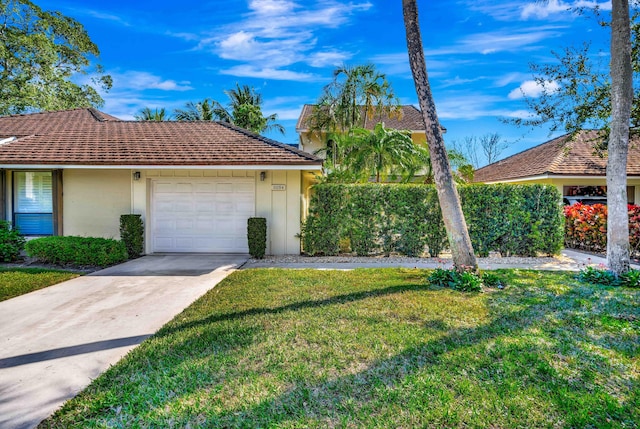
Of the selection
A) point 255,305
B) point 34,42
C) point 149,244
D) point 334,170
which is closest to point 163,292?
point 255,305

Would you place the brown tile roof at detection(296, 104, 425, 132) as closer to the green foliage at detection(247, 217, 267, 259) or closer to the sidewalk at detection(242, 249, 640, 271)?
the green foliage at detection(247, 217, 267, 259)

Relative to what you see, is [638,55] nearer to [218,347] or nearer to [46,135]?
[218,347]

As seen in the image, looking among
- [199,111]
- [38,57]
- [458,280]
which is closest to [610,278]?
[458,280]

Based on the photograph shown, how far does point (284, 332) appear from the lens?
4480 mm

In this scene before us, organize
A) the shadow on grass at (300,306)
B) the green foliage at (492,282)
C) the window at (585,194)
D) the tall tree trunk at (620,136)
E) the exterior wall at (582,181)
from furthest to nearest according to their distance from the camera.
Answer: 1. the window at (585,194)
2. the exterior wall at (582,181)
3. the tall tree trunk at (620,136)
4. the green foliage at (492,282)
5. the shadow on grass at (300,306)

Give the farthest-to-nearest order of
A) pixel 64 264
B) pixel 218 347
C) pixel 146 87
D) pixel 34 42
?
pixel 146 87 < pixel 34 42 < pixel 64 264 < pixel 218 347

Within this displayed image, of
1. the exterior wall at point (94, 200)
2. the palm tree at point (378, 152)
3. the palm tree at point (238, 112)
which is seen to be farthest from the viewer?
the palm tree at point (238, 112)

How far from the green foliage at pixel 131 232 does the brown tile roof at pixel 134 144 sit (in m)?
1.62

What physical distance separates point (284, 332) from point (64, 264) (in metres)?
7.86

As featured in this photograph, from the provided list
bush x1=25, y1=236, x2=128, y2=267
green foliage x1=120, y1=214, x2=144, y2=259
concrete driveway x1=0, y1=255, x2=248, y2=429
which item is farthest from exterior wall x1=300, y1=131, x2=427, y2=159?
concrete driveway x1=0, y1=255, x2=248, y2=429

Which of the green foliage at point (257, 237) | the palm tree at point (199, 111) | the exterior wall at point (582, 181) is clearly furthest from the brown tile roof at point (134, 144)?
the palm tree at point (199, 111)

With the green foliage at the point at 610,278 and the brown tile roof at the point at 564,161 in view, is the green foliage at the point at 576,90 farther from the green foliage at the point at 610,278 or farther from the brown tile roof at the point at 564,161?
the green foliage at the point at 610,278

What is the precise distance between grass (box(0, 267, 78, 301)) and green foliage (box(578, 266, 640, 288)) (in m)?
11.0

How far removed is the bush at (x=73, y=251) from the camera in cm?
914
